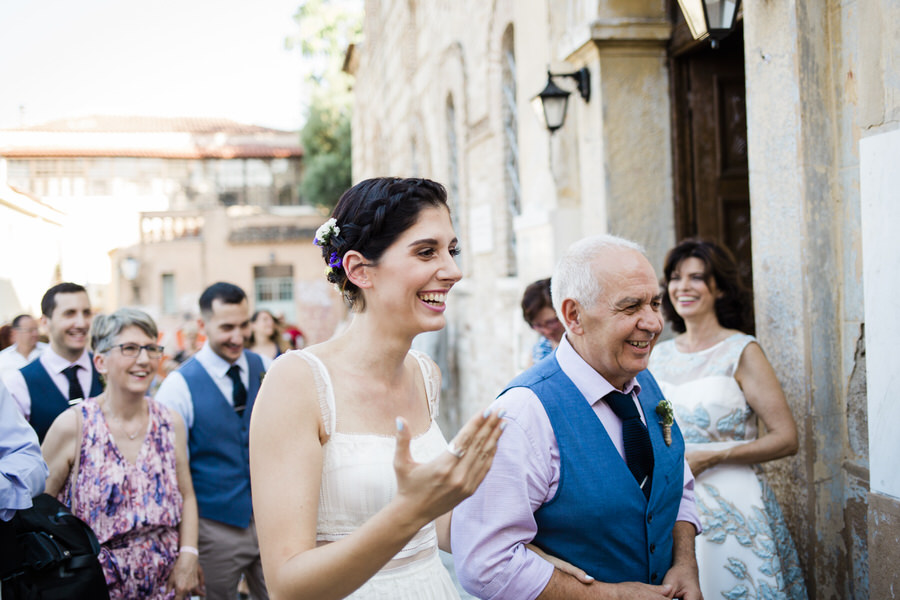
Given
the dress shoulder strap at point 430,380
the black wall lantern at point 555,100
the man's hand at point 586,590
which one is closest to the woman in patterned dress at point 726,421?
the man's hand at point 586,590

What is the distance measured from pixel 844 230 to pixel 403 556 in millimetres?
2528

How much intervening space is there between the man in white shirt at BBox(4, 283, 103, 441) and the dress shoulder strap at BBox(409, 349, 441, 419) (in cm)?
256

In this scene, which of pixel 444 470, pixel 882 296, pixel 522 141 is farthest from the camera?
pixel 522 141

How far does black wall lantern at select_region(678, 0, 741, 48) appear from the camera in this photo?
3850 millimetres

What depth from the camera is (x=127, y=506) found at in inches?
128

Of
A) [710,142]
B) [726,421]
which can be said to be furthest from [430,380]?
[710,142]

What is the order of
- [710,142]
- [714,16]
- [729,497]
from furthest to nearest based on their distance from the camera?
[710,142]
[714,16]
[729,497]

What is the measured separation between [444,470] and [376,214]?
737mm

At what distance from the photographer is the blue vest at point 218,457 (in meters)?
3.87

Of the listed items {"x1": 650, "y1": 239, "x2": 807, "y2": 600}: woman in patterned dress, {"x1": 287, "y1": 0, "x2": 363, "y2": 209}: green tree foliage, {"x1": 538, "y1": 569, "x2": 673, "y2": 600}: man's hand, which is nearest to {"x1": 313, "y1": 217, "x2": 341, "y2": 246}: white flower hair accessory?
{"x1": 538, "y1": 569, "x2": 673, "y2": 600}: man's hand

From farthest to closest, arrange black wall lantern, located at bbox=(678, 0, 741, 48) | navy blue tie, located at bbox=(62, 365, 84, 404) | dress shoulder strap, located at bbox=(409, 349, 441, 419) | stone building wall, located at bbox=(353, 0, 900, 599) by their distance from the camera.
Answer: navy blue tie, located at bbox=(62, 365, 84, 404), black wall lantern, located at bbox=(678, 0, 741, 48), stone building wall, located at bbox=(353, 0, 900, 599), dress shoulder strap, located at bbox=(409, 349, 441, 419)

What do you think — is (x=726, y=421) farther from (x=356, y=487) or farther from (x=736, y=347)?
(x=356, y=487)

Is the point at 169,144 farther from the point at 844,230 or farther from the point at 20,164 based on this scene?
the point at 844,230

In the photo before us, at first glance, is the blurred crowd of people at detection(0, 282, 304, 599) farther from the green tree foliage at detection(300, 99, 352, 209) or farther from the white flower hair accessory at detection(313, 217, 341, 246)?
the green tree foliage at detection(300, 99, 352, 209)
